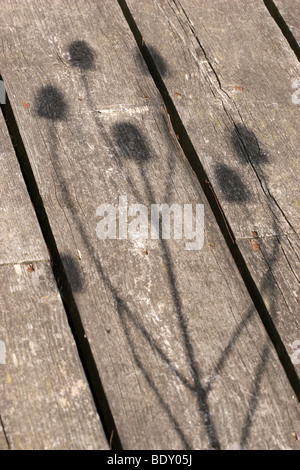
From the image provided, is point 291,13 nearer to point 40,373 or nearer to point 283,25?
point 283,25

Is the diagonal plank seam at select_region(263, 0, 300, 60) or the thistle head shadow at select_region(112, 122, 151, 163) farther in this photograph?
the diagonal plank seam at select_region(263, 0, 300, 60)

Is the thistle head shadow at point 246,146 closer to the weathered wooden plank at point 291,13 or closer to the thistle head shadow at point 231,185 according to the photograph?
the thistle head shadow at point 231,185

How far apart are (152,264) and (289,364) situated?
49cm

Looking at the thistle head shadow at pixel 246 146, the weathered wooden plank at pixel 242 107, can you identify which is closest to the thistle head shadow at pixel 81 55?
the weathered wooden plank at pixel 242 107

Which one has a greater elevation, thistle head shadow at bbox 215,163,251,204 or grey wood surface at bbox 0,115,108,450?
thistle head shadow at bbox 215,163,251,204

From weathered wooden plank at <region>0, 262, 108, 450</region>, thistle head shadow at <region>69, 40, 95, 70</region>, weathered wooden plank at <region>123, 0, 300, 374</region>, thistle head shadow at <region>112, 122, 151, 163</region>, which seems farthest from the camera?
thistle head shadow at <region>69, 40, 95, 70</region>

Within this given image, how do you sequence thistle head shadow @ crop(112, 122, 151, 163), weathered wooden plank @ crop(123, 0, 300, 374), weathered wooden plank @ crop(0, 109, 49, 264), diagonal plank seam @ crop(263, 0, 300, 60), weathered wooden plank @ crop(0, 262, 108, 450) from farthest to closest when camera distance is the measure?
1. diagonal plank seam @ crop(263, 0, 300, 60)
2. thistle head shadow @ crop(112, 122, 151, 163)
3. weathered wooden plank @ crop(123, 0, 300, 374)
4. weathered wooden plank @ crop(0, 109, 49, 264)
5. weathered wooden plank @ crop(0, 262, 108, 450)

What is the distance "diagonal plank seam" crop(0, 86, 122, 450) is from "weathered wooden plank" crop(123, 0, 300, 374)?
21.5 inches

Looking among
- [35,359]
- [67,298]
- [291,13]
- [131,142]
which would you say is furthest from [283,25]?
[35,359]

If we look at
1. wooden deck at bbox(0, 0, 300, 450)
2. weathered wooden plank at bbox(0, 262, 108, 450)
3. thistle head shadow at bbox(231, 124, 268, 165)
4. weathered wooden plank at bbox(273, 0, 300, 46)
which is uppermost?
weathered wooden plank at bbox(273, 0, 300, 46)

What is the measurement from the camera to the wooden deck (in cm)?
191

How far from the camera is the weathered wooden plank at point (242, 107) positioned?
231 centimetres

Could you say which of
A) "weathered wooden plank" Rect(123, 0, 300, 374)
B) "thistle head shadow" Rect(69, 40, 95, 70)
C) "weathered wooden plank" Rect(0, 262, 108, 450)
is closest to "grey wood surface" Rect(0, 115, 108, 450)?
"weathered wooden plank" Rect(0, 262, 108, 450)

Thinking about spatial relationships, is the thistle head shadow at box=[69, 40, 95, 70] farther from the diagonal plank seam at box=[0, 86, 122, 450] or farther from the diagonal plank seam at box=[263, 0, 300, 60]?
the diagonal plank seam at box=[263, 0, 300, 60]
